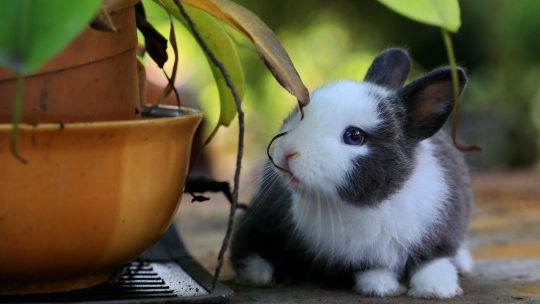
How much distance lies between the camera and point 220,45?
4.25ft

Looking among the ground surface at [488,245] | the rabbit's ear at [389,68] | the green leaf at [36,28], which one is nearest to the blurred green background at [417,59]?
the ground surface at [488,245]

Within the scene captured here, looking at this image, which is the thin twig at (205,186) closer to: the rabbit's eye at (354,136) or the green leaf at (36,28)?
the rabbit's eye at (354,136)

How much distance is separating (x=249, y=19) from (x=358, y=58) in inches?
169

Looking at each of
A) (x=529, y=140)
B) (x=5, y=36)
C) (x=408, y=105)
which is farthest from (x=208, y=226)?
(x=529, y=140)

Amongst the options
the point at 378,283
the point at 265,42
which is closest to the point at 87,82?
the point at 265,42

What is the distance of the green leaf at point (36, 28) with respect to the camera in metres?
0.81

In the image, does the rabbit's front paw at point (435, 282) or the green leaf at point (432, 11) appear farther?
the rabbit's front paw at point (435, 282)

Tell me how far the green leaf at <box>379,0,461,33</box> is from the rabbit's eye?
1.06ft

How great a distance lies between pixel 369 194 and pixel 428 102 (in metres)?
0.19

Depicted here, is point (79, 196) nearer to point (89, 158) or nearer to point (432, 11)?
point (89, 158)

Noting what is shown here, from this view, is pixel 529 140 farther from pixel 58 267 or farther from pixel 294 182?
pixel 58 267

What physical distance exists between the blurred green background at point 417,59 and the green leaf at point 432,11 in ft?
8.06

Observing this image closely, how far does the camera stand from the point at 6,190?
3.36 feet

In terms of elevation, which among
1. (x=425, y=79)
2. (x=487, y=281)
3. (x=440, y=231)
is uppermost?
(x=425, y=79)
